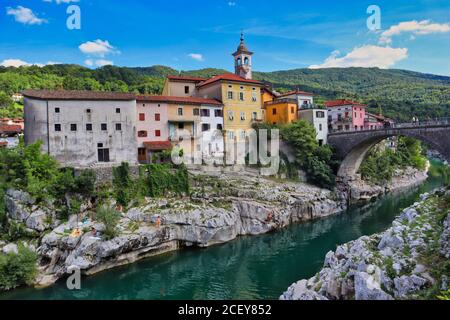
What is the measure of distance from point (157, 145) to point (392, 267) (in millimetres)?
25656

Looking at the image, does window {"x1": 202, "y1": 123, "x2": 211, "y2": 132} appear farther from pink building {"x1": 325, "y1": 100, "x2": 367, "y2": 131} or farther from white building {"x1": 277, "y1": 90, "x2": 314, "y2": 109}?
pink building {"x1": 325, "y1": 100, "x2": 367, "y2": 131}

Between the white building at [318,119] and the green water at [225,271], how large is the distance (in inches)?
658

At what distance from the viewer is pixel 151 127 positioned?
3450 cm

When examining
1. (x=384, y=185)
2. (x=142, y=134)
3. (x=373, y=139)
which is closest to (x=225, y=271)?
(x=142, y=134)

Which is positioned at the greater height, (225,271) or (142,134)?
(142,134)

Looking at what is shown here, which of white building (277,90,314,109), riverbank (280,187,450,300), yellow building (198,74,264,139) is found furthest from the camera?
white building (277,90,314,109)

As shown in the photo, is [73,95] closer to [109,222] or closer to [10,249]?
[109,222]

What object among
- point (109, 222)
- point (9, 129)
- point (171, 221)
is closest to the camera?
point (109, 222)

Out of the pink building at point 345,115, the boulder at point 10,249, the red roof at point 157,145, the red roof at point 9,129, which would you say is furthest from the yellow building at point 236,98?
the boulder at point 10,249

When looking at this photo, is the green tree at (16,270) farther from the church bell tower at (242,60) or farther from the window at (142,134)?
the church bell tower at (242,60)

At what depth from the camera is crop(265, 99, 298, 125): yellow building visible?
1689 inches

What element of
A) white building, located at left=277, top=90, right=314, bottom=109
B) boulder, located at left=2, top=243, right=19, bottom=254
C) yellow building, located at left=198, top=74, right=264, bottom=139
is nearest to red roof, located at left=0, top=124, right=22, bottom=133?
boulder, located at left=2, top=243, right=19, bottom=254

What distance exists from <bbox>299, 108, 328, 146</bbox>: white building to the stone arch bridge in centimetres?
126
